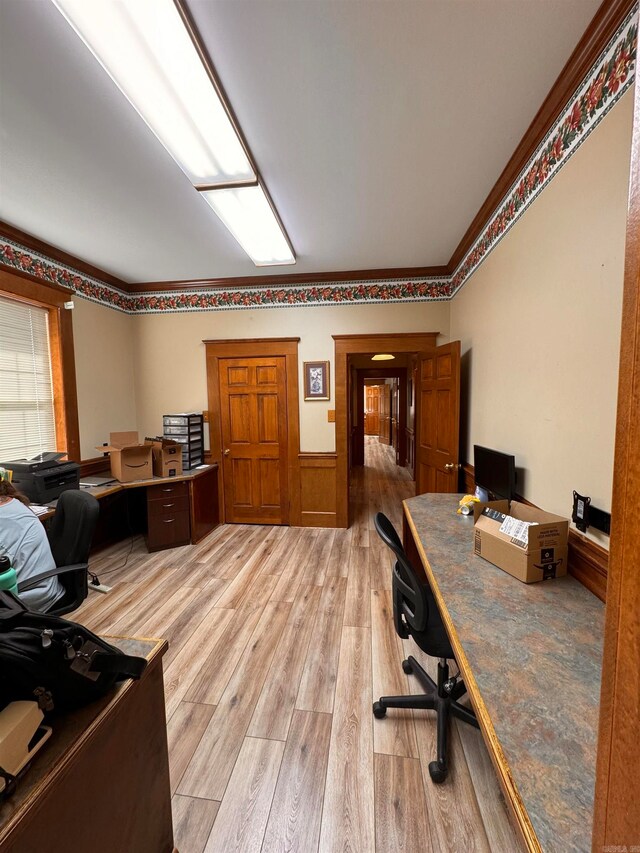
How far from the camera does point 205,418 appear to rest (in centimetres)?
397

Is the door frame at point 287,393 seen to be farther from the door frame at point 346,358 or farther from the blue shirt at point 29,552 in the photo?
the blue shirt at point 29,552

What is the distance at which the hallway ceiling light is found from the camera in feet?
3.50

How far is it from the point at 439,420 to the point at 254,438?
208cm

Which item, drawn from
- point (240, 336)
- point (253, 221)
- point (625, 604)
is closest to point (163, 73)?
point (253, 221)

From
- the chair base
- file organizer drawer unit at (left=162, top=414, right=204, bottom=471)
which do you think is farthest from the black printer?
the chair base

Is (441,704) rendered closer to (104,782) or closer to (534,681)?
(534,681)

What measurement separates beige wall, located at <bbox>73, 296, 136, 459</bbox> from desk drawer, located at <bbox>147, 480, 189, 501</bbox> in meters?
0.82

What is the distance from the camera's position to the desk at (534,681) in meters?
0.63

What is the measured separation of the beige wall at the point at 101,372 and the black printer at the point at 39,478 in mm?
837

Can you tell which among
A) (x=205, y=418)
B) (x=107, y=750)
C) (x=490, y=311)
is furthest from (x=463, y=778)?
(x=205, y=418)

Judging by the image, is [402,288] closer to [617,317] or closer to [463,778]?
[617,317]

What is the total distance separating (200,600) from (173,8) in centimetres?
303

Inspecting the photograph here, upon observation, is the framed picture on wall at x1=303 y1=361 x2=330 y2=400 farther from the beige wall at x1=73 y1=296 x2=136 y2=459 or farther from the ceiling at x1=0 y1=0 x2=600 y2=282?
the beige wall at x1=73 y1=296 x2=136 y2=459

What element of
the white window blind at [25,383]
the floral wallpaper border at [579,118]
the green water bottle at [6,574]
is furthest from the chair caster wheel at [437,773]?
the white window blind at [25,383]
